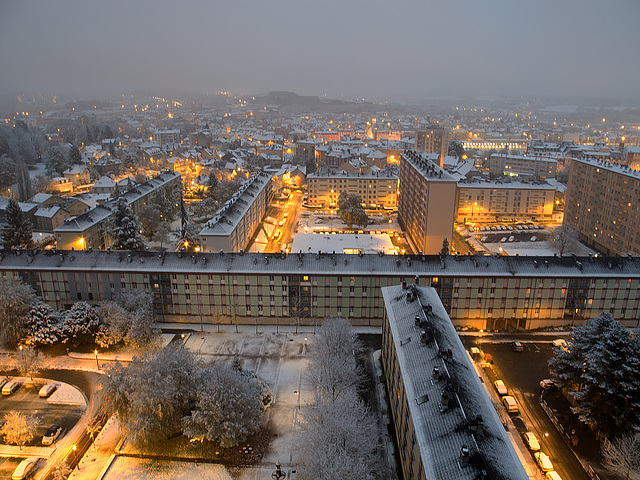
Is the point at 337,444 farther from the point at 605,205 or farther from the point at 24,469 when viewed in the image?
the point at 605,205

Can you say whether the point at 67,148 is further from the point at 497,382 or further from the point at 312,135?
the point at 497,382

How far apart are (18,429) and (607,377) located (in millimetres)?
32955

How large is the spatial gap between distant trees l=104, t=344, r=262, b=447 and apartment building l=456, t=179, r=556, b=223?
5986cm

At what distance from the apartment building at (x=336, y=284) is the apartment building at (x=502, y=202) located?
130 ft

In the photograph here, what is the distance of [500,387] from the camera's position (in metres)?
30.7

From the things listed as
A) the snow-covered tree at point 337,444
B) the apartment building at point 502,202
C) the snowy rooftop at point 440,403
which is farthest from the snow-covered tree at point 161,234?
the apartment building at point 502,202

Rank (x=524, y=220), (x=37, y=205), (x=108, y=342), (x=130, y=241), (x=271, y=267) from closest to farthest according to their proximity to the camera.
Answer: (x=108, y=342) → (x=271, y=267) → (x=130, y=241) → (x=37, y=205) → (x=524, y=220)

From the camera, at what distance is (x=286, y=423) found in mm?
28016

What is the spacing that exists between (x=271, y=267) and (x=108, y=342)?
1362cm

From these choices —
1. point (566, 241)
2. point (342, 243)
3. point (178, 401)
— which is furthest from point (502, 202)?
point (178, 401)

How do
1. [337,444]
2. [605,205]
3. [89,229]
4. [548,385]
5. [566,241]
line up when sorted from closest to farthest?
[337,444] → [548,385] → [89,229] → [566,241] → [605,205]

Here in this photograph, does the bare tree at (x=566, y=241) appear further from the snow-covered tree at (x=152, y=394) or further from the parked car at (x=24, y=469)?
the parked car at (x=24, y=469)

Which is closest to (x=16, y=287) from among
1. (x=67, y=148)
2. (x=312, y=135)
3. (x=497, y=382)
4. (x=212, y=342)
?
(x=212, y=342)

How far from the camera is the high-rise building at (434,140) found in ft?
463
